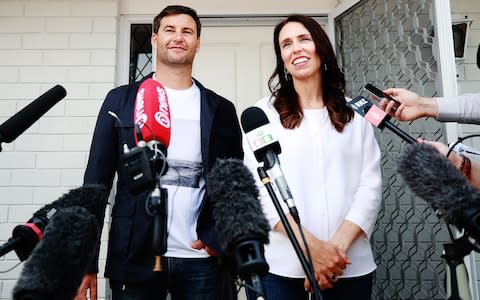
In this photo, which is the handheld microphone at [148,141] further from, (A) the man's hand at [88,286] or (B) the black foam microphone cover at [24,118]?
(A) the man's hand at [88,286]

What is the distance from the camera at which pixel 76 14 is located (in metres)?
2.83

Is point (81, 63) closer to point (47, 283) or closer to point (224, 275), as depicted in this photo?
point (224, 275)

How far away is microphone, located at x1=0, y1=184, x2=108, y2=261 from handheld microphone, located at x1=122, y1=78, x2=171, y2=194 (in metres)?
0.20

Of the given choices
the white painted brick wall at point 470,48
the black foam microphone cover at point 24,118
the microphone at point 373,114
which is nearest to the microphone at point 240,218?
the microphone at point 373,114

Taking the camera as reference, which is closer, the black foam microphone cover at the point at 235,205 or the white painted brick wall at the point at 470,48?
the black foam microphone cover at the point at 235,205

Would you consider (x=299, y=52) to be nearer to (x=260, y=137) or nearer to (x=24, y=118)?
(x=260, y=137)

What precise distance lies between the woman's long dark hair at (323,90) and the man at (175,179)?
0.83ft

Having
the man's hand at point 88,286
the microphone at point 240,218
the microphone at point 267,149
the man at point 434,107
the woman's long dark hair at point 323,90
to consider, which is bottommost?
the man's hand at point 88,286

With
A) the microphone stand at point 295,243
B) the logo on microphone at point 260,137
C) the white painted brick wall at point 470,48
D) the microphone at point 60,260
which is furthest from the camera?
the white painted brick wall at point 470,48

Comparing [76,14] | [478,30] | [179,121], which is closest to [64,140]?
[76,14]

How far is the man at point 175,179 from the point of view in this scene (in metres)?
1.43

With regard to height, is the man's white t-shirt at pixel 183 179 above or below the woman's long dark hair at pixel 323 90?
below

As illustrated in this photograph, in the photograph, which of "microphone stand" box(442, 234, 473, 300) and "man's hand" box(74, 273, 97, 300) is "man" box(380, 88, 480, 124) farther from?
"man's hand" box(74, 273, 97, 300)

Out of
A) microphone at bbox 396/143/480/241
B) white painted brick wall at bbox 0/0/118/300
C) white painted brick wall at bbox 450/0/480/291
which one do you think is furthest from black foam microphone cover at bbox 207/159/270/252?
white painted brick wall at bbox 450/0/480/291
